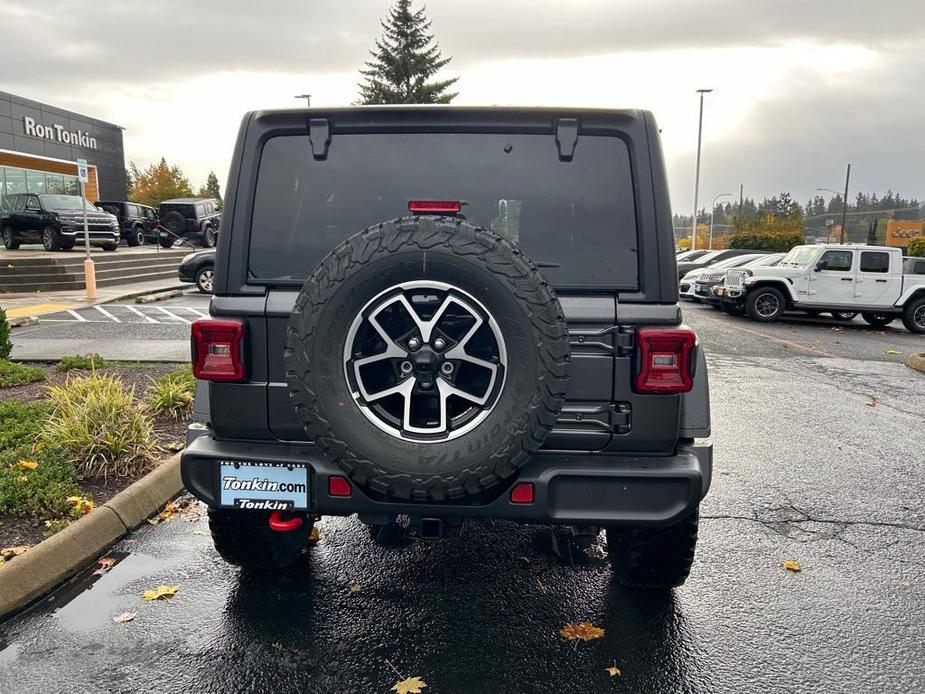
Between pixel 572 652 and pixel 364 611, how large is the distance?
0.94 metres

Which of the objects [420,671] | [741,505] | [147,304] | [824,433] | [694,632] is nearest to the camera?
[420,671]

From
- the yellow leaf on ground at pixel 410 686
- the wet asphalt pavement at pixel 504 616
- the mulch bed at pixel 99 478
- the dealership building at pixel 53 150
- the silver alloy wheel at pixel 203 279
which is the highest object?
the dealership building at pixel 53 150

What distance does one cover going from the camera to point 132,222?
29.8 metres

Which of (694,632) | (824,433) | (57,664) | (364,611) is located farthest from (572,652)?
(824,433)

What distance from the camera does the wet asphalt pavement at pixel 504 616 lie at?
2.72m

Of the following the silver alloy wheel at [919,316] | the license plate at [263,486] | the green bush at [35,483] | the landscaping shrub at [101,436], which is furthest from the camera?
the silver alloy wheel at [919,316]

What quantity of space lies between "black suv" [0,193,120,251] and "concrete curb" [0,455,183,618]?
20.8m

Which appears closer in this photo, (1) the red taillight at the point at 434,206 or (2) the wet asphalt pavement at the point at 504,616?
(1) the red taillight at the point at 434,206

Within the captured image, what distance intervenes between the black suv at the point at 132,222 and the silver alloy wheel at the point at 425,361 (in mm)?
29690

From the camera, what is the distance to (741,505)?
4.63 meters

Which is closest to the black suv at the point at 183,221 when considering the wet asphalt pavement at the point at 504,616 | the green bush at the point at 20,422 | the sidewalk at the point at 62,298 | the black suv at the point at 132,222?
the black suv at the point at 132,222

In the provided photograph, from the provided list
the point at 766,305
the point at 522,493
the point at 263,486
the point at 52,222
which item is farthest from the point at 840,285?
the point at 52,222

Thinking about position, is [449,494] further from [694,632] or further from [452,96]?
[452,96]

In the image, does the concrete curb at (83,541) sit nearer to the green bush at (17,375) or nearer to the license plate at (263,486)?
the license plate at (263,486)
